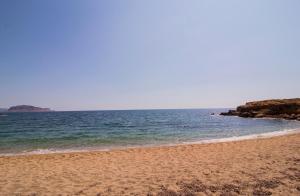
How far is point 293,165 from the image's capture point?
10.5 m

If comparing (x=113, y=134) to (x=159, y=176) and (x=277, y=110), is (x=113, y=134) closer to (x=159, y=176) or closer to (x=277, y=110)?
(x=159, y=176)

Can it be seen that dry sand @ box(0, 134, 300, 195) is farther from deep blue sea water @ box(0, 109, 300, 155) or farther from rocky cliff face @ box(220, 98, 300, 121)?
rocky cliff face @ box(220, 98, 300, 121)

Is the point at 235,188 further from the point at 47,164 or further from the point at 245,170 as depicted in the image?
the point at 47,164

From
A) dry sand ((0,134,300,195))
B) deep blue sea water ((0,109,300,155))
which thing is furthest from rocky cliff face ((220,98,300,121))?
dry sand ((0,134,300,195))

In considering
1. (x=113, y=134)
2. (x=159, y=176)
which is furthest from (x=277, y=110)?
(x=159, y=176)

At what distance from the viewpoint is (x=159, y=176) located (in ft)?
32.3

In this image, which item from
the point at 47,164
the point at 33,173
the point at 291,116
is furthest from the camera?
the point at 291,116

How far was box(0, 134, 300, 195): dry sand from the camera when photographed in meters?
8.09

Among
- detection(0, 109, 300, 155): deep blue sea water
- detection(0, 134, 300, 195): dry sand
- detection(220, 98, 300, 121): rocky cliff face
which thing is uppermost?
detection(220, 98, 300, 121): rocky cliff face

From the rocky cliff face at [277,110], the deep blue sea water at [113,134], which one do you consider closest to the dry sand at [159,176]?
the deep blue sea water at [113,134]

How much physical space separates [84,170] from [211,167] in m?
5.46

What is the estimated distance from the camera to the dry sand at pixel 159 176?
809 centimetres

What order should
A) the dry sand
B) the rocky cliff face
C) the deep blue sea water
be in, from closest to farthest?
the dry sand, the deep blue sea water, the rocky cliff face

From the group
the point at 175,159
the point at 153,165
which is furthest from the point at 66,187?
the point at 175,159
